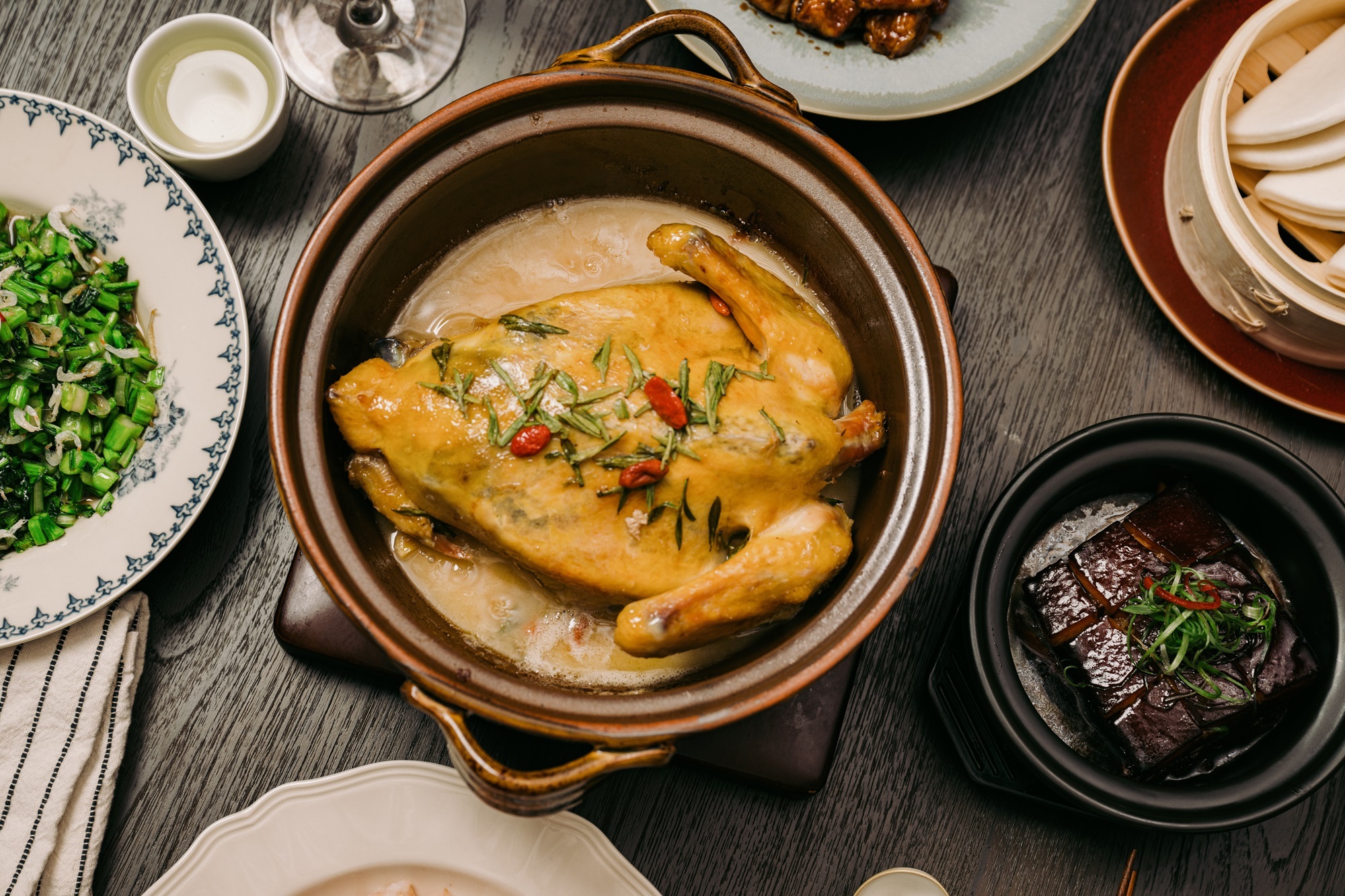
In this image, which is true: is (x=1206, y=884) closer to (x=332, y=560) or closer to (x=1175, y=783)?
(x=1175, y=783)

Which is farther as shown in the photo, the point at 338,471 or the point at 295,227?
the point at 295,227

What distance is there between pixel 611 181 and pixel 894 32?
2.04 ft

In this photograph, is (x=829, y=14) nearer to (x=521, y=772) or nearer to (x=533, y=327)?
(x=533, y=327)

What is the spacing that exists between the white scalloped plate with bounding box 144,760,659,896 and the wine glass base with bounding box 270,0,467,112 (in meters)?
1.28

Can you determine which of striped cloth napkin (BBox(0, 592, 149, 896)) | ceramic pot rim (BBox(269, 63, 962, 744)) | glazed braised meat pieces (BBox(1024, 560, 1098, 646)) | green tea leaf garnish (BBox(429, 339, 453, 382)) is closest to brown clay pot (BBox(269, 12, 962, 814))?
ceramic pot rim (BBox(269, 63, 962, 744))

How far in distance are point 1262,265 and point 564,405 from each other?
1.24 m

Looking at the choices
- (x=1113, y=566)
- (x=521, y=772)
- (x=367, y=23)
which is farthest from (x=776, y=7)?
(x=521, y=772)

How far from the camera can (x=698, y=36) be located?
1.26 m

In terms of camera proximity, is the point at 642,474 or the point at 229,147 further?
the point at 229,147

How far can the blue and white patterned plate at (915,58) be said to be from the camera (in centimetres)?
158

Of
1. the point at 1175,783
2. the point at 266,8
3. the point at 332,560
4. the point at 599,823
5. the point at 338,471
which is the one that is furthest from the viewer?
the point at 266,8

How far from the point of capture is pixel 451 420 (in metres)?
1.21

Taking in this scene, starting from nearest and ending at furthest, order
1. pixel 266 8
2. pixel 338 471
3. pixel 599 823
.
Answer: pixel 338 471
pixel 599 823
pixel 266 8

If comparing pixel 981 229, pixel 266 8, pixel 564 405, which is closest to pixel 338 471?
pixel 564 405
